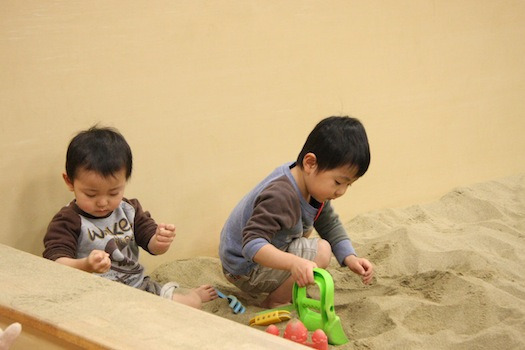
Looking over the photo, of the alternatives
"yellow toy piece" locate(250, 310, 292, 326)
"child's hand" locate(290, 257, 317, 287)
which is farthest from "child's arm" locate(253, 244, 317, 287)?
"yellow toy piece" locate(250, 310, 292, 326)

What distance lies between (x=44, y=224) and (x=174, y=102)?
0.63m

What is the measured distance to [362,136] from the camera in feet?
8.23

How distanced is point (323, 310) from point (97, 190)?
753 millimetres

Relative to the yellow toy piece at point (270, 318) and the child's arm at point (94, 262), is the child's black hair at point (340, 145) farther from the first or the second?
the child's arm at point (94, 262)

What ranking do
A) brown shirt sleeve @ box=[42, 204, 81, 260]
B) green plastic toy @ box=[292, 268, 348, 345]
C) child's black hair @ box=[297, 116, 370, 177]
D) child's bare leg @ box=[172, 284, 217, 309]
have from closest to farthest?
1. green plastic toy @ box=[292, 268, 348, 345]
2. brown shirt sleeve @ box=[42, 204, 81, 260]
3. child's black hair @ box=[297, 116, 370, 177]
4. child's bare leg @ box=[172, 284, 217, 309]

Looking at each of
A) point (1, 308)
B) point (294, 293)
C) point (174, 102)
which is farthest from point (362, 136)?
point (1, 308)

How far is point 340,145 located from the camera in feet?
8.15

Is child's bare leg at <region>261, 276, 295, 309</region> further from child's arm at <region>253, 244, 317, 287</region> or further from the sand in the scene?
child's arm at <region>253, 244, 317, 287</region>

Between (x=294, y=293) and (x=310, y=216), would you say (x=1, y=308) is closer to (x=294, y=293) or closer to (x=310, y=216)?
(x=294, y=293)

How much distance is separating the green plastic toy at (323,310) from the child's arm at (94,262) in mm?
550

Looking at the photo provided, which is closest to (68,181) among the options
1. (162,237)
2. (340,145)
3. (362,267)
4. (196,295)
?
(162,237)

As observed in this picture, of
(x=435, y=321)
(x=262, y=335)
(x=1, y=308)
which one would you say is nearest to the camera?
(x=262, y=335)

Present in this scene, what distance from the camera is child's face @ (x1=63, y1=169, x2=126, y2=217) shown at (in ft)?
7.82

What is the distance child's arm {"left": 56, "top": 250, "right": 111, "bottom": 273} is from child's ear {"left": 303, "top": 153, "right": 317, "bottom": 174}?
2.26 ft
